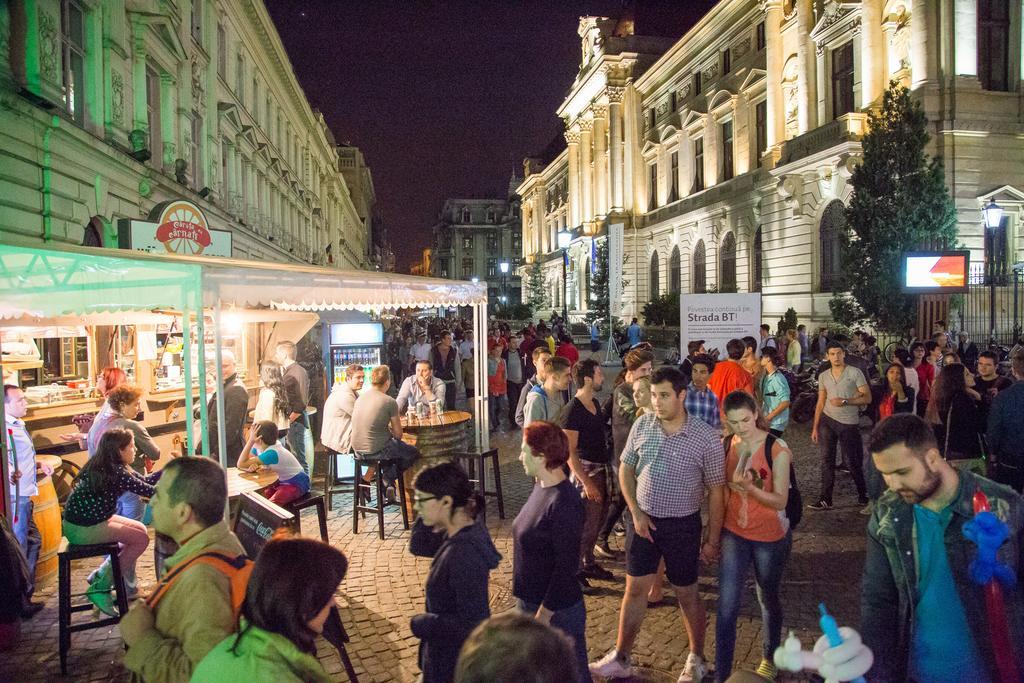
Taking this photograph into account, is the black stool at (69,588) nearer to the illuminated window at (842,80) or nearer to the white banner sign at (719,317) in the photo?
the white banner sign at (719,317)

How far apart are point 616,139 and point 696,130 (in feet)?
31.5

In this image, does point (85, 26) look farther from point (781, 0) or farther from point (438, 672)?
point (781, 0)

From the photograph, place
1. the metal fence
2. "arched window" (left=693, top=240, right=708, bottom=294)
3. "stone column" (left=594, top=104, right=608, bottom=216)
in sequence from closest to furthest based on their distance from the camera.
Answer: the metal fence < "arched window" (left=693, top=240, right=708, bottom=294) < "stone column" (left=594, top=104, right=608, bottom=216)

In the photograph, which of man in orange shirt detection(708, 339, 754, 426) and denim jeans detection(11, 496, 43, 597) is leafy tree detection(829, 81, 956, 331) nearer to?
man in orange shirt detection(708, 339, 754, 426)

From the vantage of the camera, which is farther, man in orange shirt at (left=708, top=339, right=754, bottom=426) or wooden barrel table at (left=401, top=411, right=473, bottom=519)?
wooden barrel table at (left=401, top=411, right=473, bottom=519)

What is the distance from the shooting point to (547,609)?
3.39 metres

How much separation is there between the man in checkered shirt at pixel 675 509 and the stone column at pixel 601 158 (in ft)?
145

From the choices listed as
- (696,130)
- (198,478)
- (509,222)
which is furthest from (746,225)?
(509,222)

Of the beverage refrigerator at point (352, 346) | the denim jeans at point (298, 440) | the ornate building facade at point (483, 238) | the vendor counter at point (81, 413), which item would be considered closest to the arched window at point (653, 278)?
the beverage refrigerator at point (352, 346)

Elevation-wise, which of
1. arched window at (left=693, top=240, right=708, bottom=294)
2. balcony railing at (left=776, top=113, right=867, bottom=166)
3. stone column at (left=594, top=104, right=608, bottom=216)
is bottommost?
arched window at (left=693, top=240, right=708, bottom=294)

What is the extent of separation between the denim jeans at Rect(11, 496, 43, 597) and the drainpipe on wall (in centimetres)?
739

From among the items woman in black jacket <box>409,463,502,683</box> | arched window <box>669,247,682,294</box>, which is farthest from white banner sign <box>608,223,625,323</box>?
woman in black jacket <box>409,463,502,683</box>

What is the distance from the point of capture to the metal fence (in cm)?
1839

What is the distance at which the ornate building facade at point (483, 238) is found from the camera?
111500mm
